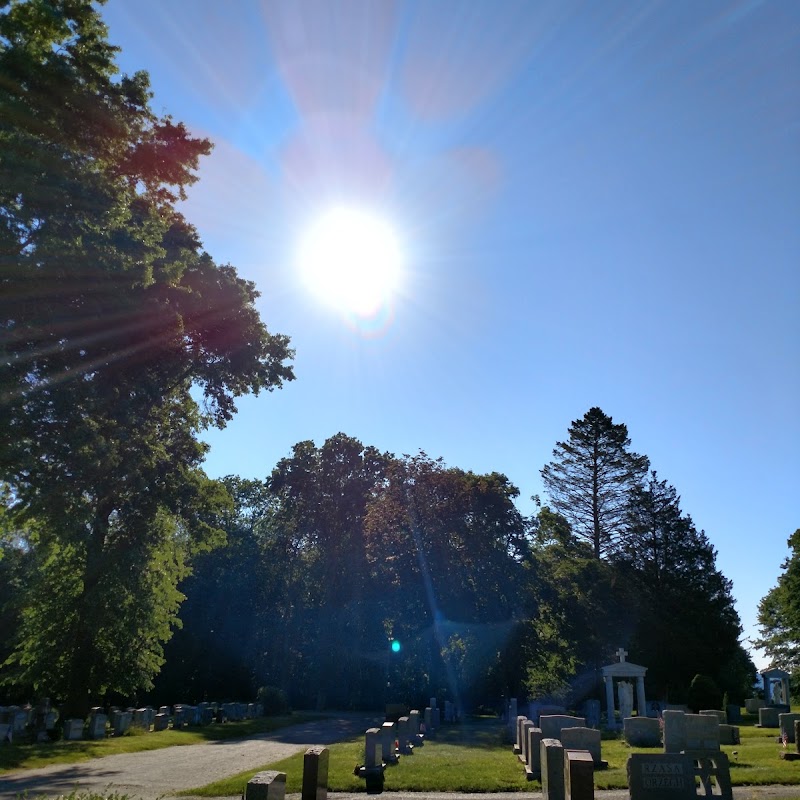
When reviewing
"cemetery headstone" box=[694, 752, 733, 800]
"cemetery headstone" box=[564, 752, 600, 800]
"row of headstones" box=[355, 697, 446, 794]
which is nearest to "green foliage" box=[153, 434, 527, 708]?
"row of headstones" box=[355, 697, 446, 794]

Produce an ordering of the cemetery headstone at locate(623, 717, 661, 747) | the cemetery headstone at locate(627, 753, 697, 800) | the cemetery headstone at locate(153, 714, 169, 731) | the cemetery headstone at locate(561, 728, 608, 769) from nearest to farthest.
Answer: the cemetery headstone at locate(627, 753, 697, 800)
the cemetery headstone at locate(561, 728, 608, 769)
the cemetery headstone at locate(623, 717, 661, 747)
the cemetery headstone at locate(153, 714, 169, 731)

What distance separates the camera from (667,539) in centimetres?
5078

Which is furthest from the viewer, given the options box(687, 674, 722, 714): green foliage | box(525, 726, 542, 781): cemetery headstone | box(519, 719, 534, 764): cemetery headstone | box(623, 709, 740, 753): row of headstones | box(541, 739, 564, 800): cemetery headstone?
box(687, 674, 722, 714): green foliage

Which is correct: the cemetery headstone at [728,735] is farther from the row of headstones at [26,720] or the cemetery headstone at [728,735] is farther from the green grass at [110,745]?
the row of headstones at [26,720]

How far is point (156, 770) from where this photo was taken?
1528 centimetres

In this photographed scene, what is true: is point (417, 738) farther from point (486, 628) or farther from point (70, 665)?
point (486, 628)

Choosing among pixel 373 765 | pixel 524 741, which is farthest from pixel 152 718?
pixel 373 765

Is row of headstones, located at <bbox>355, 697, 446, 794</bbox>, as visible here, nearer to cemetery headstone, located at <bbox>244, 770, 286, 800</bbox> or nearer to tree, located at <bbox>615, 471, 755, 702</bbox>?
cemetery headstone, located at <bbox>244, 770, 286, 800</bbox>

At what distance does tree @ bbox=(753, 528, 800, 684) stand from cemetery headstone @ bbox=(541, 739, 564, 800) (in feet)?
115

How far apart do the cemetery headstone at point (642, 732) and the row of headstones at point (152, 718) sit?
16.3 meters

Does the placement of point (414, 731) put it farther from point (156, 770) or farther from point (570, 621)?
point (570, 621)

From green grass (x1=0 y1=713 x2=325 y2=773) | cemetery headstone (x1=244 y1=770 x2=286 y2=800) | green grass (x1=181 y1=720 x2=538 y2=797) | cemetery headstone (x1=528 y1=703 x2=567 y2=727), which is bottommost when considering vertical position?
green grass (x1=0 y1=713 x2=325 y2=773)

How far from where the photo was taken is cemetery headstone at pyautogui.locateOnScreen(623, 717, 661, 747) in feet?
62.9

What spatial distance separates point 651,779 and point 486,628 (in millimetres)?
29687
